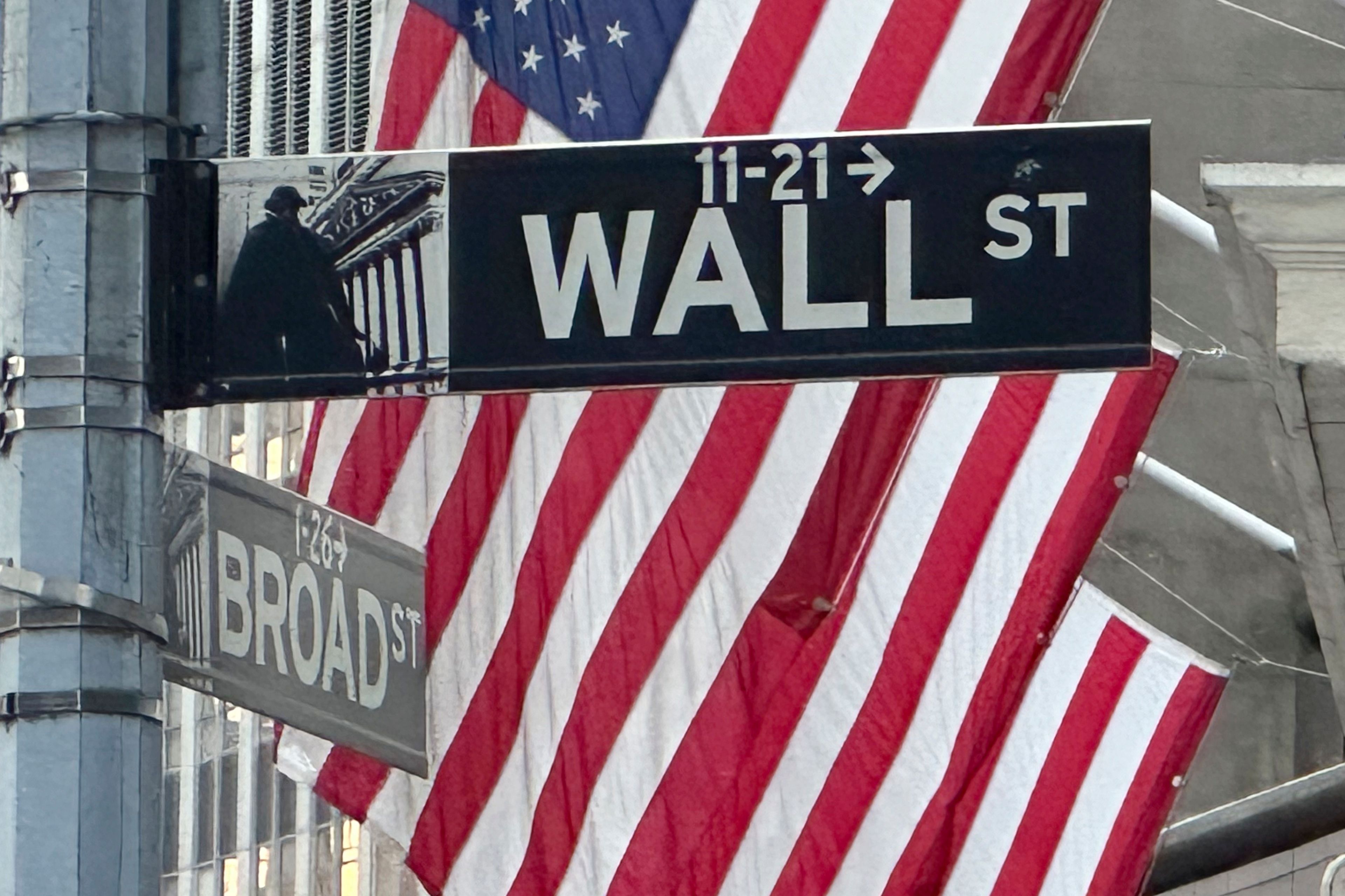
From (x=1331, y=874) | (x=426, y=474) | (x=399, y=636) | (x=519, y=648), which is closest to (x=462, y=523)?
(x=426, y=474)

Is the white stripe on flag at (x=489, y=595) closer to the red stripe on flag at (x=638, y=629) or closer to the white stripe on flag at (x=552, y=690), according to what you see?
the white stripe on flag at (x=552, y=690)

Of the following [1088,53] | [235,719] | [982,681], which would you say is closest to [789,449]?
[982,681]

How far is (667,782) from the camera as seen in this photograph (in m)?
9.02

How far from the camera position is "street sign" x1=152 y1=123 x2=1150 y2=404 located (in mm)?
3928

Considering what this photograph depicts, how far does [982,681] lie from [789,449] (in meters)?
1.19

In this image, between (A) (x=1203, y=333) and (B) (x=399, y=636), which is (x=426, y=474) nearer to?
(B) (x=399, y=636)

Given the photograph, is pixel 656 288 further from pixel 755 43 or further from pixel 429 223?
pixel 755 43

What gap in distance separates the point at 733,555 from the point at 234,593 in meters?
5.08

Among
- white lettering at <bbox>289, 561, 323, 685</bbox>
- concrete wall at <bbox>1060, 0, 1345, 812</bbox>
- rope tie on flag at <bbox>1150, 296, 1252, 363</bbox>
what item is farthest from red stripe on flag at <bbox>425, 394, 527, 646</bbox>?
rope tie on flag at <bbox>1150, 296, 1252, 363</bbox>

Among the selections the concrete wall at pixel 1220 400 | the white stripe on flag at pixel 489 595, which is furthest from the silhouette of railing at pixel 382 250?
the concrete wall at pixel 1220 400

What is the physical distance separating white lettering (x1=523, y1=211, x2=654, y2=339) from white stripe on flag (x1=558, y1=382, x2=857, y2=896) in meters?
5.11

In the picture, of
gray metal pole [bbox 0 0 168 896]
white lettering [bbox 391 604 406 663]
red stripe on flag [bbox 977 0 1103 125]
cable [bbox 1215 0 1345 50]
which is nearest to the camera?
gray metal pole [bbox 0 0 168 896]

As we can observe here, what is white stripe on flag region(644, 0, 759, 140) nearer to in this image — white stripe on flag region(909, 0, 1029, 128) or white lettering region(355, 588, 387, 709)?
white stripe on flag region(909, 0, 1029, 128)

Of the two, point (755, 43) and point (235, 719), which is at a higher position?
point (755, 43)
